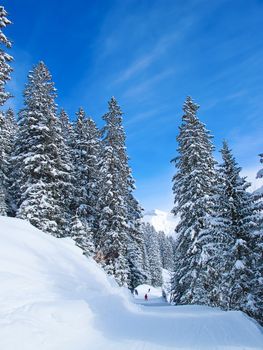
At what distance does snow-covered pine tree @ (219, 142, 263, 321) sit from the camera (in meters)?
15.2

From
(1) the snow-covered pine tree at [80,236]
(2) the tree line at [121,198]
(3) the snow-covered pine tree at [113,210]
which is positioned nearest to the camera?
(2) the tree line at [121,198]

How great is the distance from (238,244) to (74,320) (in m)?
9.13

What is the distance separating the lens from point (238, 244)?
51.0 ft

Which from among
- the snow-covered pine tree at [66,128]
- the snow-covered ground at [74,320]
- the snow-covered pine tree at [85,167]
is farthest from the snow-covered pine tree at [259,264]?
the snow-covered pine tree at [66,128]

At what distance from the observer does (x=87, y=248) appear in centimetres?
2689

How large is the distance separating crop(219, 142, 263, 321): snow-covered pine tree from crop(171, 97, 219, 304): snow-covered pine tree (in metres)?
1.77

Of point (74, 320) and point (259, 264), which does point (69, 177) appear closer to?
point (259, 264)

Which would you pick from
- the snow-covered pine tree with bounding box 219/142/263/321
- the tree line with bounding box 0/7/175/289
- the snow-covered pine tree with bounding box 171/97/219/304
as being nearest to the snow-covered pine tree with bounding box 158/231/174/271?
the tree line with bounding box 0/7/175/289

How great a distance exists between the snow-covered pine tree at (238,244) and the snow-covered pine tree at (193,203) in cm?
177

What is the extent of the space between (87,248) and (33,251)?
12763 millimetres

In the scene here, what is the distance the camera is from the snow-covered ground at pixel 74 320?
295 inches

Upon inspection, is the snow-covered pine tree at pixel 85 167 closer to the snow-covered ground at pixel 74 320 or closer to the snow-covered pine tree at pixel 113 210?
the snow-covered pine tree at pixel 113 210

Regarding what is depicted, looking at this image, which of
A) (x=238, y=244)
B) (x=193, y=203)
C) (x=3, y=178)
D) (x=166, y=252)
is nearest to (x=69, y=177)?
(x=3, y=178)

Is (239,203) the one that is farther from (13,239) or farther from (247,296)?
(13,239)
